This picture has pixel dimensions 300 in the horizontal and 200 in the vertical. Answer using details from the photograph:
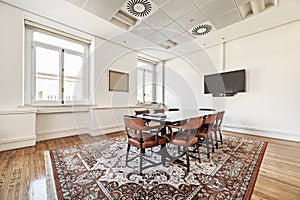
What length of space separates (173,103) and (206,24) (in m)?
3.59

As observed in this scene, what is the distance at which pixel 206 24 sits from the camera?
3527 millimetres

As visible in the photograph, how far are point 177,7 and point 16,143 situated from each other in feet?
14.4

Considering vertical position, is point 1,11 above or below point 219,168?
above

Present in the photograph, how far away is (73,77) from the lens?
4.07m

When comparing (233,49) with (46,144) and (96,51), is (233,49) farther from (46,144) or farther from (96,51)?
(46,144)

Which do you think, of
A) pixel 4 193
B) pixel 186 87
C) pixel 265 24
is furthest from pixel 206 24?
pixel 4 193

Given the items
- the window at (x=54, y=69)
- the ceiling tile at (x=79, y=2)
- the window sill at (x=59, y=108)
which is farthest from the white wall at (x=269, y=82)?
the window at (x=54, y=69)

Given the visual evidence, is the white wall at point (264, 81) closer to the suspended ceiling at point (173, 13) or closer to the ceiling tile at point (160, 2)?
the suspended ceiling at point (173, 13)

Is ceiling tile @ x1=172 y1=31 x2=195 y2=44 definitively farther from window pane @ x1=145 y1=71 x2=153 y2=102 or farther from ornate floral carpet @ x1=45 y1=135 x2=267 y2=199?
ornate floral carpet @ x1=45 y1=135 x2=267 y2=199

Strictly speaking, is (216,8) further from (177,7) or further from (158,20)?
(158,20)

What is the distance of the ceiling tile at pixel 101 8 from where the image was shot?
2740mm

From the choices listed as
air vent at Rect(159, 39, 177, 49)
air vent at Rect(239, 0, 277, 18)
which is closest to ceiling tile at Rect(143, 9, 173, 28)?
air vent at Rect(159, 39, 177, 49)

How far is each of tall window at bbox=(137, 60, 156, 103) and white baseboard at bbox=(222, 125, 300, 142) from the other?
3.51m

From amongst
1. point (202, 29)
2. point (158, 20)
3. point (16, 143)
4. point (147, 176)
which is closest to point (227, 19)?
point (202, 29)
